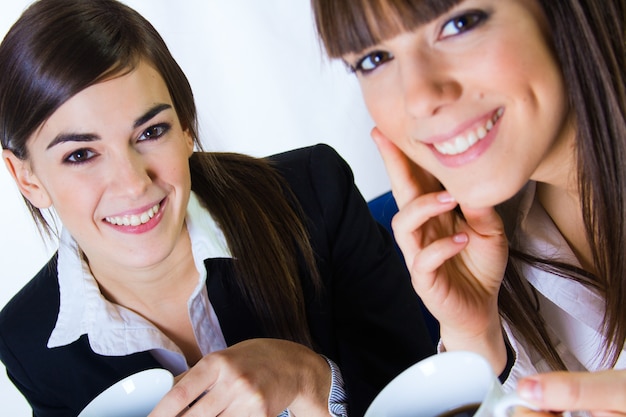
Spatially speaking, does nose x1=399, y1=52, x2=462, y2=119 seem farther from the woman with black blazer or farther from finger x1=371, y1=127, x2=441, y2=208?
the woman with black blazer

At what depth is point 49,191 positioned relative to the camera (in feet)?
3.97

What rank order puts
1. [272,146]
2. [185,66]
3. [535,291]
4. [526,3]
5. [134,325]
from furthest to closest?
[272,146] → [185,66] → [134,325] → [535,291] → [526,3]

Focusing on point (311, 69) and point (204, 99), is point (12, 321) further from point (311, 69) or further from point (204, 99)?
point (311, 69)

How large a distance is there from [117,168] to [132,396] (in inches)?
17.1

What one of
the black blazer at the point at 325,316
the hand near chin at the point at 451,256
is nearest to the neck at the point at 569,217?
the hand near chin at the point at 451,256

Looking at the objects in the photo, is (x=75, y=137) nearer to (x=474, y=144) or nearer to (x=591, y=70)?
(x=474, y=144)

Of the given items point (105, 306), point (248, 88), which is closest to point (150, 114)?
point (105, 306)

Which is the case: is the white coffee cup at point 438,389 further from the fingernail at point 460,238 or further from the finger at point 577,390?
the fingernail at point 460,238

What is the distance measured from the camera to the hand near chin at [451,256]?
97 cm

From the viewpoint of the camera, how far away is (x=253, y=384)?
0.97 metres

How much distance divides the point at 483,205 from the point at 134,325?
0.74m

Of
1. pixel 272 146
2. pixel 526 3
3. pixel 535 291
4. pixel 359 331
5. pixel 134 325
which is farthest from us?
pixel 272 146

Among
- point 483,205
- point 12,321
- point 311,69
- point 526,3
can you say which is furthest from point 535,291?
point 311,69

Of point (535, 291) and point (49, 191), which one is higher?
point (49, 191)
